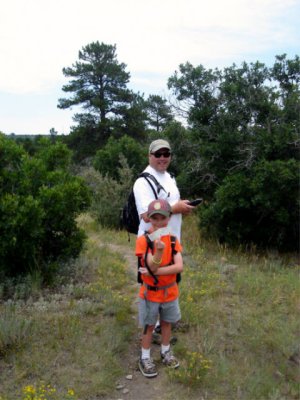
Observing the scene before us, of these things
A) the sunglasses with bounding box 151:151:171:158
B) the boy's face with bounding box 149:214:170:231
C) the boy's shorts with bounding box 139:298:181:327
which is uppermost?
the sunglasses with bounding box 151:151:171:158

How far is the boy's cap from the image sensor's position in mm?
3062

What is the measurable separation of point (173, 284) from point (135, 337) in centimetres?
92

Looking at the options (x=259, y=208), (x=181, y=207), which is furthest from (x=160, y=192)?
(x=259, y=208)

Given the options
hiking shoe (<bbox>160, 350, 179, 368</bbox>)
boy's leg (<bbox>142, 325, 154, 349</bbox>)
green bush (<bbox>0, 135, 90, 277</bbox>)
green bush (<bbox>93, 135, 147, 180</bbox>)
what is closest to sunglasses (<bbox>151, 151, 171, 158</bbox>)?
boy's leg (<bbox>142, 325, 154, 349</bbox>)

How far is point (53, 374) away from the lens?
3.28 meters

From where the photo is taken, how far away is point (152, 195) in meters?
3.34

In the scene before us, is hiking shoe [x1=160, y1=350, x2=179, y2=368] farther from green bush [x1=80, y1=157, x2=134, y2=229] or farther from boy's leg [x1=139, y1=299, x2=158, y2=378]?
green bush [x1=80, y1=157, x2=134, y2=229]

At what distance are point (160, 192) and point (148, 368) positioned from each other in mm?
1455

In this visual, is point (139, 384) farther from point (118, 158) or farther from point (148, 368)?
point (118, 158)

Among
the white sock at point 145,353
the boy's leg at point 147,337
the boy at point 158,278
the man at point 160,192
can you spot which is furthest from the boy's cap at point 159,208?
the white sock at point 145,353

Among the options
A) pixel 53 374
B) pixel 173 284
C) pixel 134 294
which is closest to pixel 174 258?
pixel 173 284

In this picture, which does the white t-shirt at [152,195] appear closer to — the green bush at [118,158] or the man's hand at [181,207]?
the man's hand at [181,207]

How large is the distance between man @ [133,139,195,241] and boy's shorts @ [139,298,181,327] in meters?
0.58

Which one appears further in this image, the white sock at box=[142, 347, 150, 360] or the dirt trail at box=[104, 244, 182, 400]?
the white sock at box=[142, 347, 150, 360]
